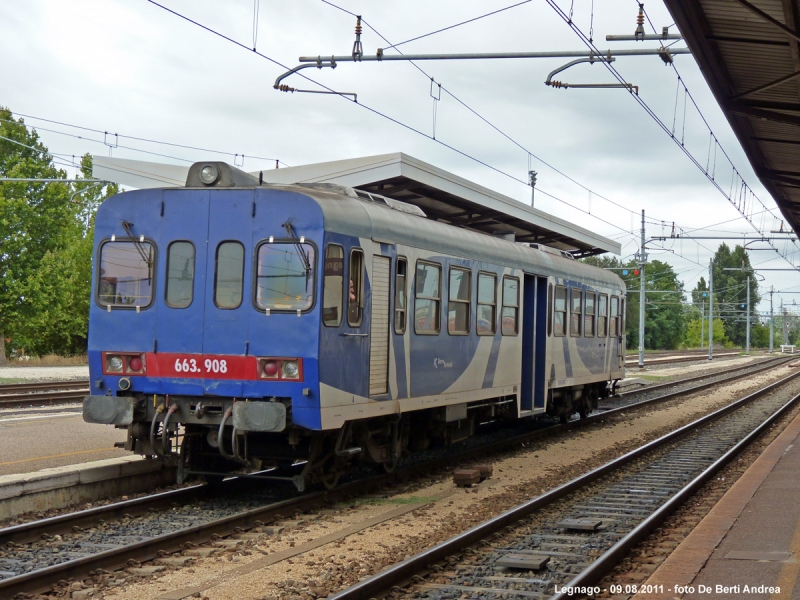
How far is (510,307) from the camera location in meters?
13.8

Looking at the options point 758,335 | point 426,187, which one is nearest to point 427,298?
point 426,187

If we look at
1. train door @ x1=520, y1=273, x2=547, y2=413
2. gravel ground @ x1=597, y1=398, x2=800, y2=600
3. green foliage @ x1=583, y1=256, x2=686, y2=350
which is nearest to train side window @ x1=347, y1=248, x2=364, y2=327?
gravel ground @ x1=597, y1=398, x2=800, y2=600

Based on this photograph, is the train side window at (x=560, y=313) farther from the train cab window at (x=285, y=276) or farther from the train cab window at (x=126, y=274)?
the train cab window at (x=126, y=274)

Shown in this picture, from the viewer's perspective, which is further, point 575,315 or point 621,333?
point 621,333

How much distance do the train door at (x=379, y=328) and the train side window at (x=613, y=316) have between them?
1055 centimetres

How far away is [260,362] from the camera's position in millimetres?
8914

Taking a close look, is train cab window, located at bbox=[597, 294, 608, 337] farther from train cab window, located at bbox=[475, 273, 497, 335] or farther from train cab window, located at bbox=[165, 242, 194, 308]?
train cab window, located at bbox=[165, 242, 194, 308]

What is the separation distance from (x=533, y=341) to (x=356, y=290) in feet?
19.9

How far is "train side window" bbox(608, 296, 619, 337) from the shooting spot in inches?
773

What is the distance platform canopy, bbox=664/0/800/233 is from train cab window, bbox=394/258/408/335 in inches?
149

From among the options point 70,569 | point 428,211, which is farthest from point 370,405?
point 428,211

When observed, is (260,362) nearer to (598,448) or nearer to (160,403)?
(160,403)

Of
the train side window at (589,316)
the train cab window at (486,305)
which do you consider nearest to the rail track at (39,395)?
the train cab window at (486,305)

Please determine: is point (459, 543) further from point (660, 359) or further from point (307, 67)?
point (660, 359)
